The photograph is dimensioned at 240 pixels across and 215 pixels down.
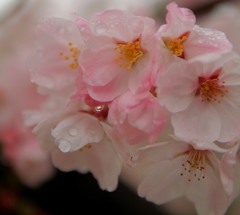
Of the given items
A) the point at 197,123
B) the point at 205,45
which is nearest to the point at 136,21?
the point at 205,45

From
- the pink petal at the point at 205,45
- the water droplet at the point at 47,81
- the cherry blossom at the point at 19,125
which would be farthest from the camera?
the cherry blossom at the point at 19,125

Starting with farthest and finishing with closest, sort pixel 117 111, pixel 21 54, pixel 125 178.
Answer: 1. pixel 125 178
2. pixel 21 54
3. pixel 117 111

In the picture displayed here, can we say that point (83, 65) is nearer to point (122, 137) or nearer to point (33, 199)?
point (122, 137)

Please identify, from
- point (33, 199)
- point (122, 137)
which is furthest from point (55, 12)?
point (122, 137)

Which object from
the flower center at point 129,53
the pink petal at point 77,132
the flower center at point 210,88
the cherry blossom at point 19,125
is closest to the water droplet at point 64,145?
the pink petal at point 77,132

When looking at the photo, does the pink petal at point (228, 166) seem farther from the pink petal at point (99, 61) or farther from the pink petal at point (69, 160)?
the pink petal at point (69, 160)
